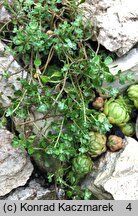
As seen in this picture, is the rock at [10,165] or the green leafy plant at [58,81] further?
the rock at [10,165]

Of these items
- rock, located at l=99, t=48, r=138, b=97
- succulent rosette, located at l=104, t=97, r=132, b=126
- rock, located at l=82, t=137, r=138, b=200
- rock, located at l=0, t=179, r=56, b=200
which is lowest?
rock, located at l=0, t=179, r=56, b=200

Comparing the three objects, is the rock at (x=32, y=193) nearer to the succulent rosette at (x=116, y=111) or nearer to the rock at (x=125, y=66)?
the succulent rosette at (x=116, y=111)

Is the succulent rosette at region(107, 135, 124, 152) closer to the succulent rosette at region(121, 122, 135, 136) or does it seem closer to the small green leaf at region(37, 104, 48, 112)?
the succulent rosette at region(121, 122, 135, 136)

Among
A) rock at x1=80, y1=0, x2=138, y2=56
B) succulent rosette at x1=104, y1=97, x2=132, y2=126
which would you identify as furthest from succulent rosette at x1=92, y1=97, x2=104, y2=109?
rock at x1=80, y1=0, x2=138, y2=56

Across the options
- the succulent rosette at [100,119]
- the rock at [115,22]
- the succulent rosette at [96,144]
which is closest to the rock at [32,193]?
the succulent rosette at [96,144]

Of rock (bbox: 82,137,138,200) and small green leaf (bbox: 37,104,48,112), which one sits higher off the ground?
Result: small green leaf (bbox: 37,104,48,112)

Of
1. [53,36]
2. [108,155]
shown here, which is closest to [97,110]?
[108,155]

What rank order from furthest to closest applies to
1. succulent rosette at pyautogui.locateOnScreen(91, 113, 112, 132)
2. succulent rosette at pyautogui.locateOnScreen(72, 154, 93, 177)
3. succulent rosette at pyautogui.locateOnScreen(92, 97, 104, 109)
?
succulent rosette at pyautogui.locateOnScreen(92, 97, 104, 109)
succulent rosette at pyautogui.locateOnScreen(72, 154, 93, 177)
succulent rosette at pyautogui.locateOnScreen(91, 113, 112, 132)
